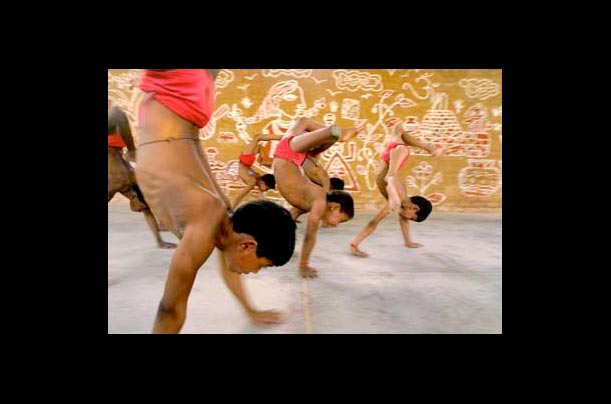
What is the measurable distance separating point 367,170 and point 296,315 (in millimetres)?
4615

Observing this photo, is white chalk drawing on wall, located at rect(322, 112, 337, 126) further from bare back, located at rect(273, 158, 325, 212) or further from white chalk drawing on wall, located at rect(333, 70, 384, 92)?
bare back, located at rect(273, 158, 325, 212)

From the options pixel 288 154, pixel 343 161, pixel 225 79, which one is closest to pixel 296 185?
pixel 288 154

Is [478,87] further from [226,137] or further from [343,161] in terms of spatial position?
[226,137]

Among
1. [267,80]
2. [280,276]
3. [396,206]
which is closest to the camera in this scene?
[280,276]

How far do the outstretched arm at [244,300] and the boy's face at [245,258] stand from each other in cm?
28

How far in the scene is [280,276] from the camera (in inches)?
139

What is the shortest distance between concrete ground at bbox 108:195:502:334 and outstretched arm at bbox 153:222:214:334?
588 millimetres

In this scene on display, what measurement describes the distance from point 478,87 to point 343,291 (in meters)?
5.11

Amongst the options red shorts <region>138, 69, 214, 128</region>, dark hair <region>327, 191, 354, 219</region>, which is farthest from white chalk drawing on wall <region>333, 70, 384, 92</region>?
red shorts <region>138, 69, 214, 128</region>

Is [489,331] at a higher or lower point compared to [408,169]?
lower

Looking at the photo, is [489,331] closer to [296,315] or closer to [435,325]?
[435,325]

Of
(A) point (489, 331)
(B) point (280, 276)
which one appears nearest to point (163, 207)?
(B) point (280, 276)

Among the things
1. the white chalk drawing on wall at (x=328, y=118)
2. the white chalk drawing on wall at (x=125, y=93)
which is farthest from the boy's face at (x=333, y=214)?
the white chalk drawing on wall at (x=125, y=93)

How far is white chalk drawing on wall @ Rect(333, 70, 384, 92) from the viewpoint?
686cm
